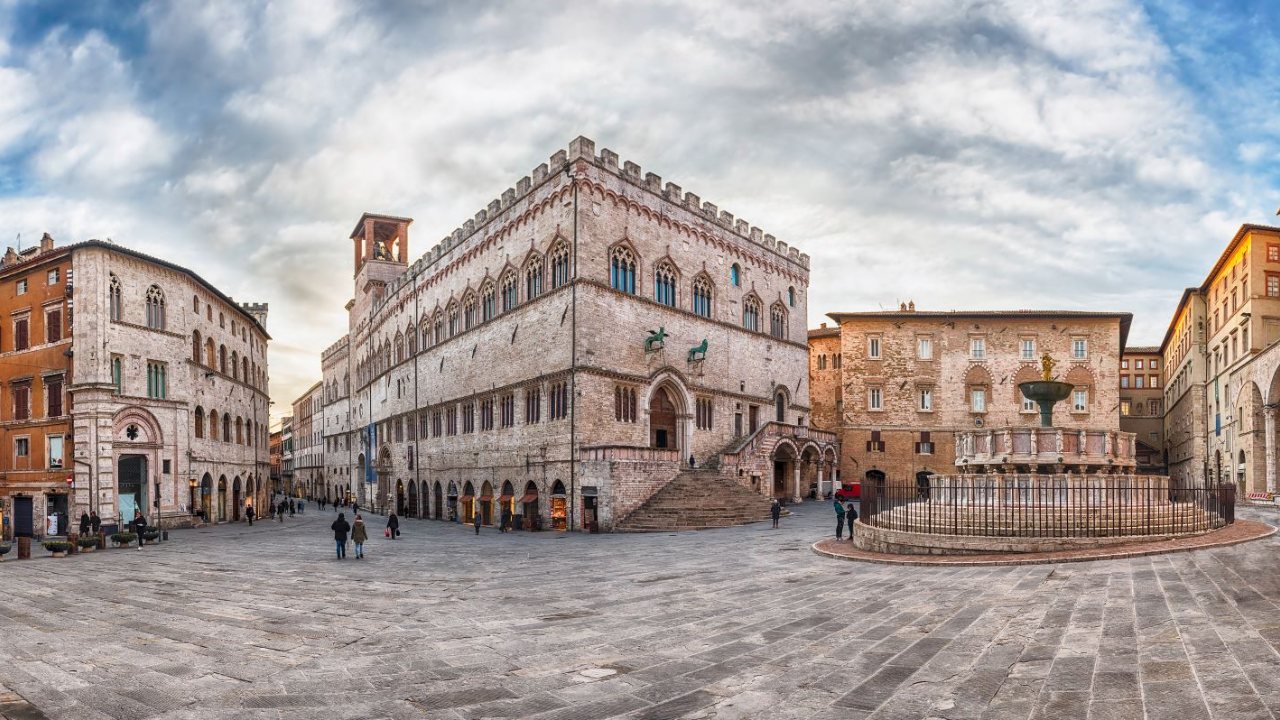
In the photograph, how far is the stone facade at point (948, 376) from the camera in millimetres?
53000

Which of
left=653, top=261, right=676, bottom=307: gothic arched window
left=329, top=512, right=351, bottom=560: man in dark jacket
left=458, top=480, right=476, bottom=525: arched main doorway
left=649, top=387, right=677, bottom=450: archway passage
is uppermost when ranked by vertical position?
left=653, top=261, right=676, bottom=307: gothic arched window

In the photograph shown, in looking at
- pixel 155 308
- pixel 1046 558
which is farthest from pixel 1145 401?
pixel 155 308

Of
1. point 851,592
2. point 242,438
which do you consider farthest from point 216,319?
point 851,592

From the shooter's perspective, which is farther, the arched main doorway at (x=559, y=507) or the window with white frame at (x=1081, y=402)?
the window with white frame at (x=1081, y=402)

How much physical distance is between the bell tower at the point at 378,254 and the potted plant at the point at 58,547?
37333 mm

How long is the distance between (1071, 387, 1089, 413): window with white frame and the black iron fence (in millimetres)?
36321

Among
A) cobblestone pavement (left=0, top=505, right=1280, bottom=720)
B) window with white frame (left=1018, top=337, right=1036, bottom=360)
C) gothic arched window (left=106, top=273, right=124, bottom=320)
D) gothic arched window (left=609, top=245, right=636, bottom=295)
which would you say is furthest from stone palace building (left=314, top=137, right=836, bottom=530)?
window with white frame (left=1018, top=337, right=1036, bottom=360)

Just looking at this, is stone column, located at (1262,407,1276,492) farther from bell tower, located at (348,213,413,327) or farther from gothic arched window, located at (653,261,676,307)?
bell tower, located at (348,213,413,327)

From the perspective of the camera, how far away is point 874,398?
2157 inches

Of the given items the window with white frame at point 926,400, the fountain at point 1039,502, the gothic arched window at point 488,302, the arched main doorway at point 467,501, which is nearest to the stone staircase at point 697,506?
the fountain at point 1039,502

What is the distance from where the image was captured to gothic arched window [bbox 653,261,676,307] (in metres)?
37.6

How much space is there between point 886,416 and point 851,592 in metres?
43.3

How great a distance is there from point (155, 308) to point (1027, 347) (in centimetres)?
5104

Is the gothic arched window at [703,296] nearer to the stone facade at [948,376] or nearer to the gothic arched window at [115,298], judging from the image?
the stone facade at [948,376]
